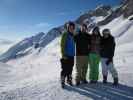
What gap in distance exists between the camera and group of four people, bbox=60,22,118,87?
1022 cm

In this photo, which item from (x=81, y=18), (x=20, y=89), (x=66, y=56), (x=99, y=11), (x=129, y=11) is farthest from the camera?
(x=81, y=18)

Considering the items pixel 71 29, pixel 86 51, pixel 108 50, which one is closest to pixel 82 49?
pixel 86 51

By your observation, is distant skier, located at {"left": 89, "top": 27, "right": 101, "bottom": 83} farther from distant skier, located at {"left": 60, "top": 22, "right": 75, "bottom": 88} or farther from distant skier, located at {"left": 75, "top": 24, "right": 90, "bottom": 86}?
distant skier, located at {"left": 60, "top": 22, "right": 75, "bottom": 88}

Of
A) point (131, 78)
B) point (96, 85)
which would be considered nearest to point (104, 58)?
point (96, 85)

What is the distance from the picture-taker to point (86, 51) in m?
10.4

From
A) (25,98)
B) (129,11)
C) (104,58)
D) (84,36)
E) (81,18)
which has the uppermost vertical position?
(81,18)

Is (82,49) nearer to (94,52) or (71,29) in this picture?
(94,52)

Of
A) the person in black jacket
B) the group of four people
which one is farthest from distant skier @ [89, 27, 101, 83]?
the person in black jacket

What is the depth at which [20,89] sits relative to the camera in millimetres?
11023

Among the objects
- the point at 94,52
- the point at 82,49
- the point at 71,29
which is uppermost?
the point at 71,29

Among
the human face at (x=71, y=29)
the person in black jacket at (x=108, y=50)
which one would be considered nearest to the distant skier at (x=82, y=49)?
the human face at (x=71, y=29)

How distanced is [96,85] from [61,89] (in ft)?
4.84

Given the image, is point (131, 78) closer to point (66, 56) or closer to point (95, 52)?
point (95, 52)

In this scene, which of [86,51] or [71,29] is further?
[86,51]
